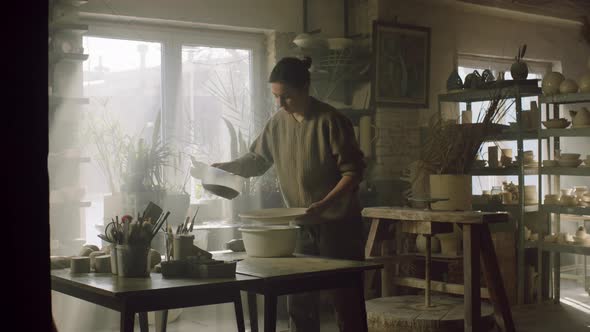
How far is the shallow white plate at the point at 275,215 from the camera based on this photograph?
3496 mm

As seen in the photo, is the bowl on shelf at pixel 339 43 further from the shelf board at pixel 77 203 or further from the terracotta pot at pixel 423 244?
the shelf board at pixel 77 203

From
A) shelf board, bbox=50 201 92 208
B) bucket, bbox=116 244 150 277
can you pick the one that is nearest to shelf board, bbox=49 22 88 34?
shelf board, bbox=50 201 92 208

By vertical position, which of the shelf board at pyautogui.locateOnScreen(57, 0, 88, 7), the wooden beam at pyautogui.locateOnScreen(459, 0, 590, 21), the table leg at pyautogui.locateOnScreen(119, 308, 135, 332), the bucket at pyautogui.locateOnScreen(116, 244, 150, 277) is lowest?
the table leg at pyautogui.locateOnScreen(119, 308, 135, 332)

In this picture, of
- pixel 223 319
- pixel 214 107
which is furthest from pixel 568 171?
pixel 223 319

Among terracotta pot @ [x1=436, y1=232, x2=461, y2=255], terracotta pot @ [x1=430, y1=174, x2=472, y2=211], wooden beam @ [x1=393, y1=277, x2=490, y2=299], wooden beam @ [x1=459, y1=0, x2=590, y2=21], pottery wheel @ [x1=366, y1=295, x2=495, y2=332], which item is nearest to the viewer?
pottery wheel @ [x1=366, y1=295, x2=495, y2=332]

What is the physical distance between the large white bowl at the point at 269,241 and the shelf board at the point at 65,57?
7.12 feet

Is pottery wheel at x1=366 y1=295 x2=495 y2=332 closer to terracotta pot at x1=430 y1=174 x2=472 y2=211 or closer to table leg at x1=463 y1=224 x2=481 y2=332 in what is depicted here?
table leg at x1=463 y1=224 x2=481 y2=332

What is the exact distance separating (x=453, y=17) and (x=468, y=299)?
11.8 feet

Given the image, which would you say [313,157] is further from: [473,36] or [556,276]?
[473,36]

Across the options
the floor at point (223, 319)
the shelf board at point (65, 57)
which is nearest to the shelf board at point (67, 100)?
the shelf board at point (65, 57)

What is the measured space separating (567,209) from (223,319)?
9.41 feet

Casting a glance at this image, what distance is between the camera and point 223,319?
5723 mm

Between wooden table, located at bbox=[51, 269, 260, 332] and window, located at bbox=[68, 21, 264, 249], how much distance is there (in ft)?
7.90

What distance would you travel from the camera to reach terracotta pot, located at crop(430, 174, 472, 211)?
4.86 meters
